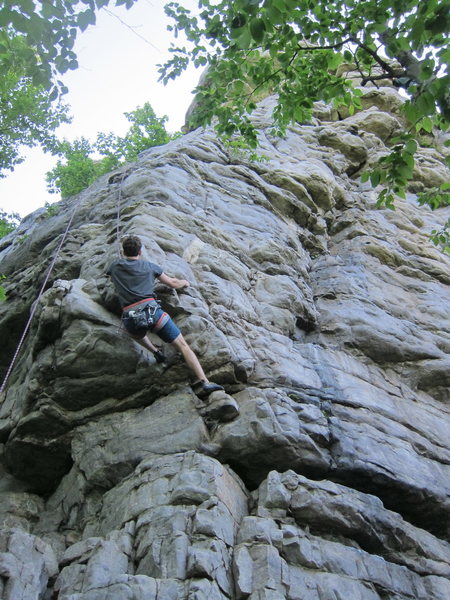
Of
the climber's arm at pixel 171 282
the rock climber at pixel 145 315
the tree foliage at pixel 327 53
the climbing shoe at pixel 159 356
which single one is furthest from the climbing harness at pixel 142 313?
the tree foliage at pixel 327 53

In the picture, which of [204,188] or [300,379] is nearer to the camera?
[300,379]

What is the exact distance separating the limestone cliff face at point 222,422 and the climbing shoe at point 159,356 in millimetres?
125

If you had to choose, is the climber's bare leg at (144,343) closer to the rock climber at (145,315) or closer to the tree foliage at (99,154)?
the rock climber at (145,315)

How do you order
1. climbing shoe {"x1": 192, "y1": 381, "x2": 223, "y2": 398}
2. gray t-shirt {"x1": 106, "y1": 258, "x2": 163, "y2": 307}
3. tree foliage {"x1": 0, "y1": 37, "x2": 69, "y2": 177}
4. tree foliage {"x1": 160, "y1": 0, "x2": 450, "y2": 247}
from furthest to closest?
1. tree foliage {"x1": 0, "y1": 37, "x2": 69, "y2": 177}
2. gray t-shirt {"x1": 106, "y1": 258, "x2": 163, "y2": 307}
3. climbing shoe {"x1": 192, "y1": 381, "x2": 223, "y2": 398}
4. tree foliage {"x1": 160, "y1": 0, "x2": 450, "y2": 247}

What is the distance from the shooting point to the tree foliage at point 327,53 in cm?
530

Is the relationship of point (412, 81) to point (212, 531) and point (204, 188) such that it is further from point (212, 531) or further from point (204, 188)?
point (204, 188)

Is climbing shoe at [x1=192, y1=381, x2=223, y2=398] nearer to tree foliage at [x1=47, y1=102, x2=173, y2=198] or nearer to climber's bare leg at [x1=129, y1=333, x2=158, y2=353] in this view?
climber's bare leg at [x1=129, y1=333, x2=158, y2=353]

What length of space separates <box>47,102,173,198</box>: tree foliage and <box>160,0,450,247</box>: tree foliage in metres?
10.9

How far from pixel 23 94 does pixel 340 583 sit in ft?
55.6

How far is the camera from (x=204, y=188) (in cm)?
1230

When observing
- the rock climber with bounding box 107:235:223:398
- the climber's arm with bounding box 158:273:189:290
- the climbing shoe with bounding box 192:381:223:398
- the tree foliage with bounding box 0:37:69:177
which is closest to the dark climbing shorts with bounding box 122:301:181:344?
Result: the rock climber with bounding box 107:235:223:398

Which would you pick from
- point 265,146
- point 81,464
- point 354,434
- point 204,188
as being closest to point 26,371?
point 81,464

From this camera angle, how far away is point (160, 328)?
737 cm

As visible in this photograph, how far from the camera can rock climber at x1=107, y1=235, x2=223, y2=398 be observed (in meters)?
7.27
